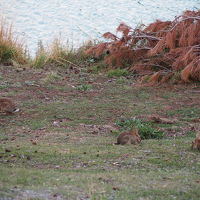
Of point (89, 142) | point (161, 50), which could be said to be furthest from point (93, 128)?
point (161, 50)

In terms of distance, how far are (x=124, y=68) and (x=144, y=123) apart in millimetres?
5499

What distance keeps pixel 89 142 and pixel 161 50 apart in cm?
645

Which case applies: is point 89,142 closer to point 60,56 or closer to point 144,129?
point 144,129

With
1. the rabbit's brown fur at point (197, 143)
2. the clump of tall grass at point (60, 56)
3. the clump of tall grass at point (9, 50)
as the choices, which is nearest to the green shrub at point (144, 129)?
the rabbit's brown fur at point (197, 143)

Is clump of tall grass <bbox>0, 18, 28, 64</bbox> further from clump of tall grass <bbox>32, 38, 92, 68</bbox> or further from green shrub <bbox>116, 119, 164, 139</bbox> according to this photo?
green shrub <bbox>116, 119, 164, 139</bbox>

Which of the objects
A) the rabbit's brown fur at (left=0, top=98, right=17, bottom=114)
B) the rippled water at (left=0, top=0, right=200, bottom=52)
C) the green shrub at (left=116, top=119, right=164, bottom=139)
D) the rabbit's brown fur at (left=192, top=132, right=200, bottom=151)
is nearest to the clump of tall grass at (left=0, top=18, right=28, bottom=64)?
the rippled water at (left=0, top=0, right=200, bottom=52)

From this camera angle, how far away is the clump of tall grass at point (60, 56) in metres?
15.5

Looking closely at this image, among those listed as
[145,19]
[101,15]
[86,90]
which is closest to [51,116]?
[86,90]

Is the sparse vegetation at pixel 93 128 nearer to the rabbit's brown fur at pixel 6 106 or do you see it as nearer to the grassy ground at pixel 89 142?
the grassy ground at pixel 89 142

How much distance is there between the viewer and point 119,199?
536cm

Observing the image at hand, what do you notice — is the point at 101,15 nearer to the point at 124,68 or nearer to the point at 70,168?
the point at 124,68

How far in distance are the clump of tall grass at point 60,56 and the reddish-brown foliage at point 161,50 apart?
43cm

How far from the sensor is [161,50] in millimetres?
14242

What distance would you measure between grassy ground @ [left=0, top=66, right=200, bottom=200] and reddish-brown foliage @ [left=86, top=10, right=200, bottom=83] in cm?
56
